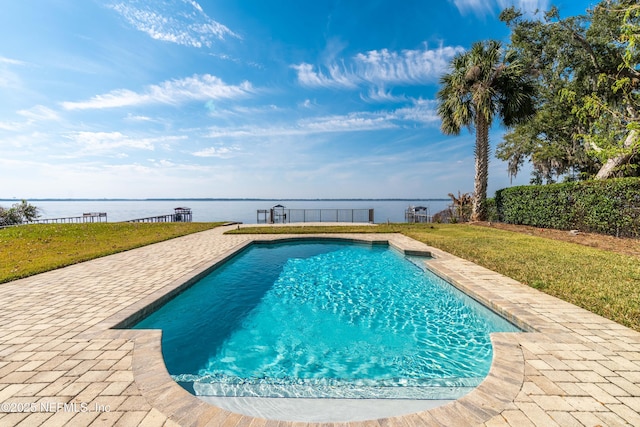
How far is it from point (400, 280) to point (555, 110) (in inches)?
719

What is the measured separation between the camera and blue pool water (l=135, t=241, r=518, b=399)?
3000 mm

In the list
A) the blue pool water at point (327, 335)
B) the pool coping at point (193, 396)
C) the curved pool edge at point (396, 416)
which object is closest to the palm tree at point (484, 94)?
the blue pool water at point (327, 335)

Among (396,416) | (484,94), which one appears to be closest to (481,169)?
(484,94)

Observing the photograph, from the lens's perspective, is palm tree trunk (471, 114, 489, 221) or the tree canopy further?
palm tree trunk (471, 114, 489, 221)

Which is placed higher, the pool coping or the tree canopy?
the tree canopy

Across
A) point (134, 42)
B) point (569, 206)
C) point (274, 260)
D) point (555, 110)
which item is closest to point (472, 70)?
point (555, 110)

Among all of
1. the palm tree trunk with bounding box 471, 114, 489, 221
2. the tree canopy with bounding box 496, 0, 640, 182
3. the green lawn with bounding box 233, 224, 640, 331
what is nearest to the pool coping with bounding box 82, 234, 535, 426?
the green lawn with bounding box 233, 224, 640, 331

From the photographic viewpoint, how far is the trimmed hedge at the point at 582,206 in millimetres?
9508

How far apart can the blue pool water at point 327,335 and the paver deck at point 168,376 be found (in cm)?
52

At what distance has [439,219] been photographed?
20.1 meters

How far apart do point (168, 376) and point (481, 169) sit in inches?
712

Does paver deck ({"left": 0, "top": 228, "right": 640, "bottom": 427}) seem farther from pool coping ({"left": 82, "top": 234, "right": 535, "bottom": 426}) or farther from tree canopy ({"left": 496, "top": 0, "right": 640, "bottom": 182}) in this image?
tree canopy ({"left": 496, "top": 0, "right": 640, "bottom": 182})

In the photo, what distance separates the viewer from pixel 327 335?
4254 mm

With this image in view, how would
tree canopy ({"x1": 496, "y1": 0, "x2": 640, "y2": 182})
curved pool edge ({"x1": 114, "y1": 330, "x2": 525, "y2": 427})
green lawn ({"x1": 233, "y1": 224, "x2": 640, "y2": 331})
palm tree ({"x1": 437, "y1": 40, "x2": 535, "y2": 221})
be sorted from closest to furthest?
curved pool edge ({"x1": 114, "y1": 330, "x2": 525, "y2": 427}), green lawn ({"x1": 233, "y1": 224, "x2": 640, "y2": 331}), tree canopy ({"x1": 496, "y1": 0, "x2": 640, "y2": 182}), palm tree ({"x1": 437, "y1": 40, "x2": 535, "y2": 221})
